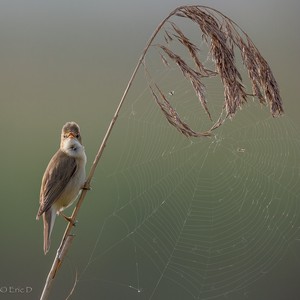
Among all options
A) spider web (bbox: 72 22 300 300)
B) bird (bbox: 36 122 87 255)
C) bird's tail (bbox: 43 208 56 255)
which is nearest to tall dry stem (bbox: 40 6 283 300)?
bird's tail (bbox: 43 208 56 255)

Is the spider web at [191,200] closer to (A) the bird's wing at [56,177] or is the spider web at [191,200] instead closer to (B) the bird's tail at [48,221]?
(A) the bird's wing at [56,177]

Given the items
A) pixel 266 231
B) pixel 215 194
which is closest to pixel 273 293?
pixel 266 231

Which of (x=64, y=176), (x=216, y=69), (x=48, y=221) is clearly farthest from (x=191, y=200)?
(x=216, y=69)

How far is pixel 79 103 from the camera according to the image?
22.9ft

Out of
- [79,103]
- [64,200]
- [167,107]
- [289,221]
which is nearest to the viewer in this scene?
[167,107]

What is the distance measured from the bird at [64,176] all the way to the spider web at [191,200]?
87.0 inches

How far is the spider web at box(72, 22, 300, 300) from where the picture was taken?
580cm

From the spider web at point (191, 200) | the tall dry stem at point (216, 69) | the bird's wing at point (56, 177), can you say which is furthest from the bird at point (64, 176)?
the spider web at point (191, 200)

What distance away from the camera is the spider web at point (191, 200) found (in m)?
5.80

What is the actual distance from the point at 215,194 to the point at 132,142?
0.86 meters

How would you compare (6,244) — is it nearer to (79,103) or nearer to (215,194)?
(79,103)

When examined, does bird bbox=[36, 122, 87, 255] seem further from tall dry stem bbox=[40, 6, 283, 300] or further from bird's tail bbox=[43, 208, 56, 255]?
tall dry stem bbox=[40, 6, 283, 300]

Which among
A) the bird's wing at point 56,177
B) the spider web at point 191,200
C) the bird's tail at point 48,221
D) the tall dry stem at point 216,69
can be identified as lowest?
the spider web at point 191,200

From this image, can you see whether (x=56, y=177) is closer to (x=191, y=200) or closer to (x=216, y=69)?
(x=216, y=69)
